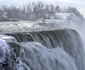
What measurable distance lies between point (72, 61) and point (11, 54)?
28.9 feet

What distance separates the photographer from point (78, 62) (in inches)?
828

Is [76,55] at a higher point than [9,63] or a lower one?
lower

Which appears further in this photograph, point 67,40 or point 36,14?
point 36,14

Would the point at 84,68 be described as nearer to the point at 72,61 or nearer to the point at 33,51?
the point at 72,61

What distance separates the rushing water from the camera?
1136 cm

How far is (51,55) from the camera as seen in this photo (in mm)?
16375

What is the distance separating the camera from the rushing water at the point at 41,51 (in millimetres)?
11359

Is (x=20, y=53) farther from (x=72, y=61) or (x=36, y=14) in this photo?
(x=36, y=14)

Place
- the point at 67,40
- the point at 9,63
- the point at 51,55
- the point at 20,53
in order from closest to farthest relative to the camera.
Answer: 1. the point at 9,63
2. the point at 20,53
3. the point at 51,55
4. the point at 67,40

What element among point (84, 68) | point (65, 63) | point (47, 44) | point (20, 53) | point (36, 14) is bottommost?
point (36, 14)

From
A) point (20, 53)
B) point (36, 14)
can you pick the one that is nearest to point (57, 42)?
point (20, 53)

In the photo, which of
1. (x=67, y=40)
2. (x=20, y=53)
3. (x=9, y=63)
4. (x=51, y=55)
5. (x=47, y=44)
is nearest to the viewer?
(x=9, y=63)

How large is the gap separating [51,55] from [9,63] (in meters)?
5.52

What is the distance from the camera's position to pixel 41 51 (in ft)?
50.8
